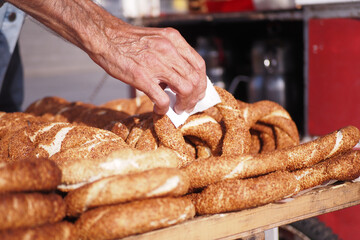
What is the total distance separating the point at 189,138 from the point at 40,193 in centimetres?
90

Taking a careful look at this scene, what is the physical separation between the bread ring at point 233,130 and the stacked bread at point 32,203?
0.73 meters

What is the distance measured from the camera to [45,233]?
3.77 ft

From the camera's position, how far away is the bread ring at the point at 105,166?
1.30 m

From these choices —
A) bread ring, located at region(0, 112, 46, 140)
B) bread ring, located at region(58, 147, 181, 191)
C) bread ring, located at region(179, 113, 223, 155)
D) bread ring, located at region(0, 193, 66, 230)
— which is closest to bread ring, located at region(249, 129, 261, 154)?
bread ring, located at region(179, 113, 223, 155)

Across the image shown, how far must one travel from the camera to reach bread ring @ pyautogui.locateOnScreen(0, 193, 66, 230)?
110 centimetres

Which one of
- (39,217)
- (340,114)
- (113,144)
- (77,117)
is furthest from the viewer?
(340,114)

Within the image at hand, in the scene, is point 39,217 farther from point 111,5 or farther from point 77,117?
point 111,5

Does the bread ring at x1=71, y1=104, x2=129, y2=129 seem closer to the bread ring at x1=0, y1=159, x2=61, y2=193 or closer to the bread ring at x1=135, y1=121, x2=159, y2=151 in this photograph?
the bread ring at x1=135, y1=121, x2=159, y2=151

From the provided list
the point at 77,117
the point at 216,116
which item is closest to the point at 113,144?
the point at 216,116

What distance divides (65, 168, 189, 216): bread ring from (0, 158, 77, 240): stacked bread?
0.19ft

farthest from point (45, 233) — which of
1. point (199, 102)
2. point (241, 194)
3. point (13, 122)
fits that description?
point (13, 122)

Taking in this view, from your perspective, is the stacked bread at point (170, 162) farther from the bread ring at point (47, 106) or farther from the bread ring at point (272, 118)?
the bread ring at point (47, 106)

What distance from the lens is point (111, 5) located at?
419 inches

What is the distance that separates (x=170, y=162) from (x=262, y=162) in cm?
35
